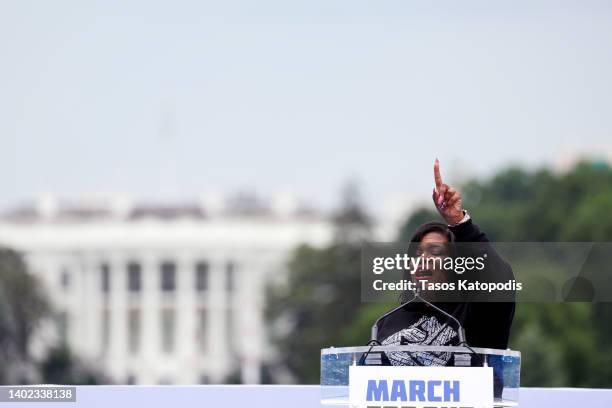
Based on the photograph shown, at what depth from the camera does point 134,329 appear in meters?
127

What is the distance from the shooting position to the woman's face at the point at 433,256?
833cm

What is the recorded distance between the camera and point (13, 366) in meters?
81.7

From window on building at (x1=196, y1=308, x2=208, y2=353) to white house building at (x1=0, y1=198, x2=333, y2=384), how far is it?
0.23 feet

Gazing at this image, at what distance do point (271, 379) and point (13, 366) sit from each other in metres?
18.7

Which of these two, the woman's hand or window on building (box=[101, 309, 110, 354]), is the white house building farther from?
the woman's hand

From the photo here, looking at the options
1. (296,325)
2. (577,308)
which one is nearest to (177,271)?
(296,325)

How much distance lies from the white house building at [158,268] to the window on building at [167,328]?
0.23 feet

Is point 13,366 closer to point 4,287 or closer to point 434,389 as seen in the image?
point 4,287

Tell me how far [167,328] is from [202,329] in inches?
125

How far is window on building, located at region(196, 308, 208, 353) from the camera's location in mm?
123750

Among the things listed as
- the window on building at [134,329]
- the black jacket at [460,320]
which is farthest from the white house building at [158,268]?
the black jacket at [460,320]

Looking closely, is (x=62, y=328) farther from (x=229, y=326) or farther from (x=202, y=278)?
(x=202, y=278)

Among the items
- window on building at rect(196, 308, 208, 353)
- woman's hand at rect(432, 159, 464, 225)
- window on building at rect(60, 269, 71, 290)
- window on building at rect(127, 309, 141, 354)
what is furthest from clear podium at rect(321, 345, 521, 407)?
window on building at rect(60, 269, 71, 290)

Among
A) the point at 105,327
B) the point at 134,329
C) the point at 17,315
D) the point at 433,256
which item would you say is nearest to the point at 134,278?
the point at 134,329
